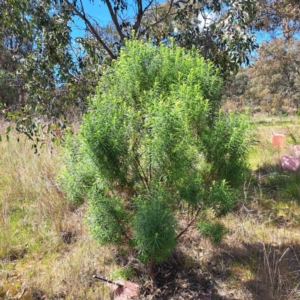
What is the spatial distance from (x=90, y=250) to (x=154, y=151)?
1.41 m

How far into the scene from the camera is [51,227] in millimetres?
3188

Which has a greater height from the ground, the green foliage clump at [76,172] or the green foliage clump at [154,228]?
the green foliage clump at [76,172]

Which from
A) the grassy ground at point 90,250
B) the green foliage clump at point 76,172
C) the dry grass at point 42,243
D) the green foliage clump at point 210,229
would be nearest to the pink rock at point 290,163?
the grassy ground at point 90,250

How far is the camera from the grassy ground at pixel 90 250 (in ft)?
7.86

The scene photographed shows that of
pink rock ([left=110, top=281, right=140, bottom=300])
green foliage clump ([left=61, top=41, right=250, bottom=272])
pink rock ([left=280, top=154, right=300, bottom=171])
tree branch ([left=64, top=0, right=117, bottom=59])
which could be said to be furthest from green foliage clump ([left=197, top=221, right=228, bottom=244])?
pink rock ([left=280, top=154, right=300, bottom=171])

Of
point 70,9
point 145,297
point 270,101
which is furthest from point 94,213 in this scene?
point 270,101

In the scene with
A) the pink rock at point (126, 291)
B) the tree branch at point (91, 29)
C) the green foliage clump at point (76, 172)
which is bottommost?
the pink rock at point (126, 291)

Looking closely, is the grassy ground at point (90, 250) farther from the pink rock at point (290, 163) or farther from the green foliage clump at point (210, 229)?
the pink rock at point (290, 163)

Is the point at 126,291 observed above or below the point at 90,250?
below

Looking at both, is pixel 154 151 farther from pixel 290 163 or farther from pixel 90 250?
pixel 290 163

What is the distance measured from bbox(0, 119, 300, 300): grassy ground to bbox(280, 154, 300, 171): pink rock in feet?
3.01

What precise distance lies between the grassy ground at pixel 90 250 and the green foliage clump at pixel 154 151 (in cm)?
37

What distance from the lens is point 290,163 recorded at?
16.9ft

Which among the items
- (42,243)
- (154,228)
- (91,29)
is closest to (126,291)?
(154,228)
